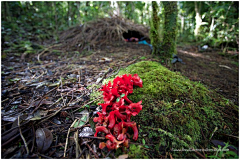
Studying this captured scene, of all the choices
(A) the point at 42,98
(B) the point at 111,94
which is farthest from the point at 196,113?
(A) the point at 42,98

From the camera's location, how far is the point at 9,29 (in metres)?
6.67

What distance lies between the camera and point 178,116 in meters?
1.68

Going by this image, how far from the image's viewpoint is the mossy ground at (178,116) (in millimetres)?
1474

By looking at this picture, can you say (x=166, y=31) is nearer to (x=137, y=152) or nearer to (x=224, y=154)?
(x=224, y=154)

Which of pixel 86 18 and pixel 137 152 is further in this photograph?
pixel 86 18

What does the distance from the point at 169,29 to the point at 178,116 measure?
280 centimetres

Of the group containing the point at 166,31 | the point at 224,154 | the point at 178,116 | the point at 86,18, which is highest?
the point at 86,18

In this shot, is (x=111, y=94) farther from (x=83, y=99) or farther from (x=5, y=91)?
(x=5, y=91)

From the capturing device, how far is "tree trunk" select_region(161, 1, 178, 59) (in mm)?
3547

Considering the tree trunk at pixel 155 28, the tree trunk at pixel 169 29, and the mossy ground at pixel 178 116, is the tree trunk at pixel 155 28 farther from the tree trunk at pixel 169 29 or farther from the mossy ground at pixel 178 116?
the mossy ground at pixel 178 116

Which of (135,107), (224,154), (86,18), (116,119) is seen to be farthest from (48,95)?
(86,18)

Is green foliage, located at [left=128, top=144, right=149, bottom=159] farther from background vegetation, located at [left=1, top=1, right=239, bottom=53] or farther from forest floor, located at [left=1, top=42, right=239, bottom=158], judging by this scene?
background vegetation, located at [left=1, top=1, right=239, bottom=53]

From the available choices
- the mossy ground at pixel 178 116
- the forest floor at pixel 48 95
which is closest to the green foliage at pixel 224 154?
the mossy ground at pixel 178 116

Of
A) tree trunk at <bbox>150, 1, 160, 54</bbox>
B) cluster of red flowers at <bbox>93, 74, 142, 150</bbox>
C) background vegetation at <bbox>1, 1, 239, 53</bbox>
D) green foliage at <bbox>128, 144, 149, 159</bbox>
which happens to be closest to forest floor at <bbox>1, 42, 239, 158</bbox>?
cluster of red flowers at <bbox>93, 74, 142, 150</bbox>
